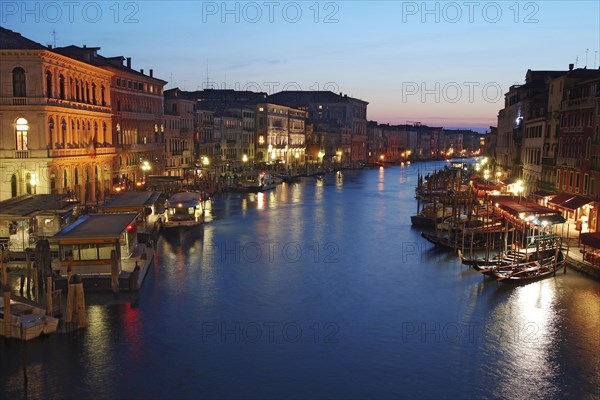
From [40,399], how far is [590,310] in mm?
15012

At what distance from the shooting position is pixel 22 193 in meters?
29.1

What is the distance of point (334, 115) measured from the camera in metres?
117

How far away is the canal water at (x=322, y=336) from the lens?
13500 millimetres

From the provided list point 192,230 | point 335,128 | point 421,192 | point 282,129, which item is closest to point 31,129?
point 192,230

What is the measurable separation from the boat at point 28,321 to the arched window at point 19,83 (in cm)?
1583

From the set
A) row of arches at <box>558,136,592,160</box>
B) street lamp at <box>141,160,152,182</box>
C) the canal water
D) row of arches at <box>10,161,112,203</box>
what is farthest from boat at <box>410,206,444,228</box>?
street lamp at <box>141,160,152,182</box>

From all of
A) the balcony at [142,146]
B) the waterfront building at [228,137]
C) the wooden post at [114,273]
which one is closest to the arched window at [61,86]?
the balcony at [142,146]

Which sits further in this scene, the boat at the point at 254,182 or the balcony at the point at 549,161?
the boat at the point at 254,182

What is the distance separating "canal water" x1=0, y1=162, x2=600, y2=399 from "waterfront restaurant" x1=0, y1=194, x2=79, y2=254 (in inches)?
171

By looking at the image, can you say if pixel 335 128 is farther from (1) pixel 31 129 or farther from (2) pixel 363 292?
(2) pixel 363 292

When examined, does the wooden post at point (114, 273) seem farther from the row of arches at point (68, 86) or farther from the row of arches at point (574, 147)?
the row of arches at point (574, 147)

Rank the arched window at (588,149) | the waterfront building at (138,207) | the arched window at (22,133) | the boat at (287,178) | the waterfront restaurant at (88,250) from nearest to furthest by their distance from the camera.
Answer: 1. the waterfront restaurant at (88,250)
2. the waterfront building at (138,207)
3. the arched window at (588,149)
4. the arched window at (22,133)
5. the boat at (287,178)

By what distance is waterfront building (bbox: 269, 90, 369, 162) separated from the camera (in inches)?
4309

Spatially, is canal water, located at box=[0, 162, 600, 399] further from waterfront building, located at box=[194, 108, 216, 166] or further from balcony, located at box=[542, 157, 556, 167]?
waterfront building, located at box=[194, 108, 216, 166]
